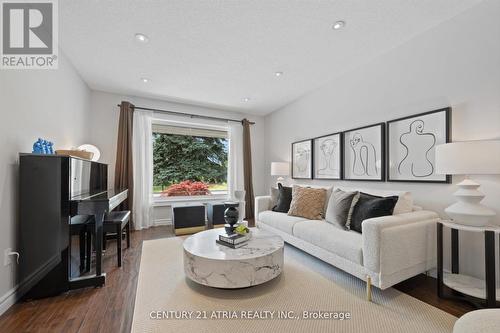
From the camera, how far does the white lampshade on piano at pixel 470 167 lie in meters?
1.58

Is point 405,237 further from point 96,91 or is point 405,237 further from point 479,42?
point 96,91

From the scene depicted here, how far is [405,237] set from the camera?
1.84m

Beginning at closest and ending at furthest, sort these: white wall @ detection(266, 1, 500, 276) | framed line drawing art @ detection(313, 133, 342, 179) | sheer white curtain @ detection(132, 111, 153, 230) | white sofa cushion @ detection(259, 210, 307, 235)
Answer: white wall @ detection(266, 1, 500, 276), white sofa cushion @ detection(259, 210, 307, 235), framed line drawing art @ detection(313, 133, 342, 179), sheer white curtain @ detection(132, 111, 153, 230)

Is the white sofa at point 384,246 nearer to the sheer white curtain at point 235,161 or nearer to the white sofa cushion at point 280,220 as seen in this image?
the white sofa cushion at point 280,220

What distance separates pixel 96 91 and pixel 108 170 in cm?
145

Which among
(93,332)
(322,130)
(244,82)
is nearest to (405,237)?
(322,130)

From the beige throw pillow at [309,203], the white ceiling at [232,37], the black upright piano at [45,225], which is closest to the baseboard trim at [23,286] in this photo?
the black upright piano at [45,225]

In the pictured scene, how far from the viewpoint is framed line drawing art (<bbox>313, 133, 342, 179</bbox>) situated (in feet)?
11.0

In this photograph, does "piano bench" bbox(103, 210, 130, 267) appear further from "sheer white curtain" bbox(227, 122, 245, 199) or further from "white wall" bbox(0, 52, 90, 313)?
A: "sheer white curtain" bbox(227, 122, 245, 199)

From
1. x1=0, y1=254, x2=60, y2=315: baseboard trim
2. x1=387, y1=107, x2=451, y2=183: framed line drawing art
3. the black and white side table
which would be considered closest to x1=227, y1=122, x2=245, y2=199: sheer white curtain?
x1=387, y1=107, x2=451, y2=183: framed line drawing art

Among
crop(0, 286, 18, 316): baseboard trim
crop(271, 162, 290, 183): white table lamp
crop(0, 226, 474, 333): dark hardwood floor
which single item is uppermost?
crop(271, 162, 290, 183): white table lamp

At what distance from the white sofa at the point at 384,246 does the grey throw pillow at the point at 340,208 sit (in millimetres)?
92
